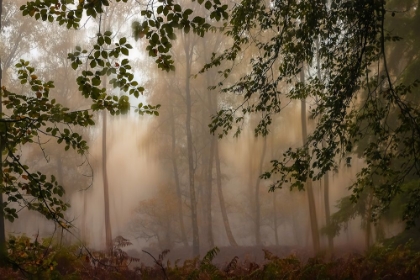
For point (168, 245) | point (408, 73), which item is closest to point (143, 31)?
point (408, 73)

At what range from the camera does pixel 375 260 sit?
7082mm

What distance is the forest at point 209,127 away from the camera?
308cm

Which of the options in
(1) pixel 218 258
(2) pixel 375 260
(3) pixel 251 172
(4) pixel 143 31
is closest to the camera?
(4) pixel 143 31

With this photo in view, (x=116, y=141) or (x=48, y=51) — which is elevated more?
(x=48, y=51)

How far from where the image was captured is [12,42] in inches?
781

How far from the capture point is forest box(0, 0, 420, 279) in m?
3.08

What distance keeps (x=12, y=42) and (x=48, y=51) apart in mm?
2256

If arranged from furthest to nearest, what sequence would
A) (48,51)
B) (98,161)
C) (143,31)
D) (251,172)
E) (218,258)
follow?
1. (251,172)
2. (98,161)
3. (48,51)
4. (218,258)
5. (143,31)

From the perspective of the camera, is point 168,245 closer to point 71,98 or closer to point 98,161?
point 98,161

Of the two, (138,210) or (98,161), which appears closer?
(98,161)

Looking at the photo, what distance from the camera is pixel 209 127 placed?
4.59 metres

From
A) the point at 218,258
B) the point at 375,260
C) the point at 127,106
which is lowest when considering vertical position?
the point at 218,258

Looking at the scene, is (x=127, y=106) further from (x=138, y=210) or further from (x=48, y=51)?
(x=138, y=210)

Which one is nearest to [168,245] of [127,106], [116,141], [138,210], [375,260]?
[138,210]
